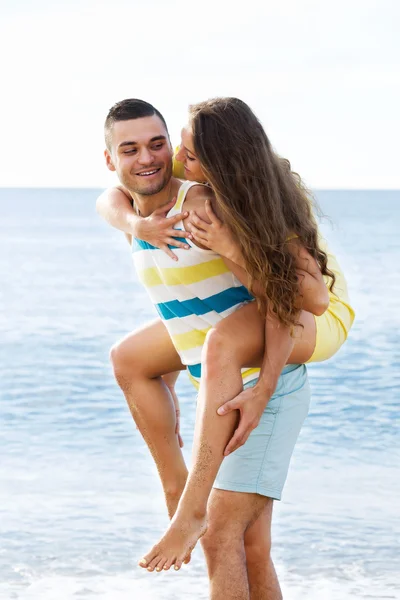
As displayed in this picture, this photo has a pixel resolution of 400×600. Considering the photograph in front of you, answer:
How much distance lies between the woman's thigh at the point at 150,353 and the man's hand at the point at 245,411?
0.51 meters

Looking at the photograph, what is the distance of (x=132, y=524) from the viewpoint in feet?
19.7

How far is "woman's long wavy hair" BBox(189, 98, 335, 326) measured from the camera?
3104 millimetres

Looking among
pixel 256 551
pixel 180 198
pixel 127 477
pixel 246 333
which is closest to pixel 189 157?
pixel 180 198

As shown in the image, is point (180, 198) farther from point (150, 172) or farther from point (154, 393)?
point (154, 393)

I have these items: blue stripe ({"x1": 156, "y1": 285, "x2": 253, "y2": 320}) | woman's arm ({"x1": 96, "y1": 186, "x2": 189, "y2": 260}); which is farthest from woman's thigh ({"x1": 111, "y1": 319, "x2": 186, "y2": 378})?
woman's arm ({"x1": 96, "y1": 186, "x2": 189, "y2": 260})

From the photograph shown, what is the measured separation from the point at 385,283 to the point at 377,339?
18.9ft

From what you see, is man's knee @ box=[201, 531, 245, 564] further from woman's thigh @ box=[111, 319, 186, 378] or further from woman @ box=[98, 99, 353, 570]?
woman's thigh @ box=[111, 319, 186, 378]

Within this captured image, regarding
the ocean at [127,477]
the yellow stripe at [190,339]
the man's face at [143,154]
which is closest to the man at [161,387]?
the man's face at [143,154]

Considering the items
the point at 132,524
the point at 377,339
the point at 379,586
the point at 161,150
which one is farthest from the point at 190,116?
the point at 377,339

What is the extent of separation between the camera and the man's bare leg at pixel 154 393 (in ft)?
Result: 12.0

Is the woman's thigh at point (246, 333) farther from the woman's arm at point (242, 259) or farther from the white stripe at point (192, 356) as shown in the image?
the white stripe at point (192, 356)

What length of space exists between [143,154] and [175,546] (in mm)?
1239

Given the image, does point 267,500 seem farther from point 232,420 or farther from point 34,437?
point 34,437

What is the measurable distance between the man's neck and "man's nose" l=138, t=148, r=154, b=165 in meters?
0.11
